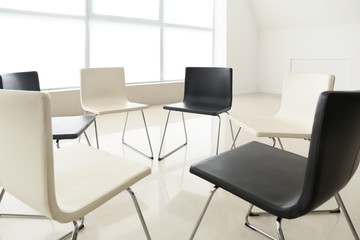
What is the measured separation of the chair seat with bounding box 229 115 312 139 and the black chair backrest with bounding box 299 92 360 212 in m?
0.79

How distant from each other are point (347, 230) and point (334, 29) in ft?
17.5

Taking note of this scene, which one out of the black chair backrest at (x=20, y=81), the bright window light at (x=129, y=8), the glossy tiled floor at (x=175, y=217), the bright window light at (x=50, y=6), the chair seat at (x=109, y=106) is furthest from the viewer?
the bright window light at (x=129, y=8)

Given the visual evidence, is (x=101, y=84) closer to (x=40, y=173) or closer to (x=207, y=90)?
(x=207, y=90)

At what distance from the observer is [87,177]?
3.62 ft

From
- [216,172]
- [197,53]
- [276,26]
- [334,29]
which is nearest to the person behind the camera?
[216,172]

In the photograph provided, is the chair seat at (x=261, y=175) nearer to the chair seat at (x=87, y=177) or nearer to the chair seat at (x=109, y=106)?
the chair seat at (x=87, y=177)

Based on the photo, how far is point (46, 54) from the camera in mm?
4145

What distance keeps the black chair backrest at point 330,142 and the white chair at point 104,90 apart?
5.77 feet

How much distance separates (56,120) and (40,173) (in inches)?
55.0

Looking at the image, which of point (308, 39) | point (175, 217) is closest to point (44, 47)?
point (175, 217)

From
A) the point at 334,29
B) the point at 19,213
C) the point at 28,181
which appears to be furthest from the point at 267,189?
the point at 334,29

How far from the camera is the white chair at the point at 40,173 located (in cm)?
76

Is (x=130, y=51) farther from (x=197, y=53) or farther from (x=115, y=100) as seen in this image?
(x=115, y=100)

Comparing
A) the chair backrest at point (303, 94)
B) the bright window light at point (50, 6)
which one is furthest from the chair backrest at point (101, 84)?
the bright window light at point (50, 6)
